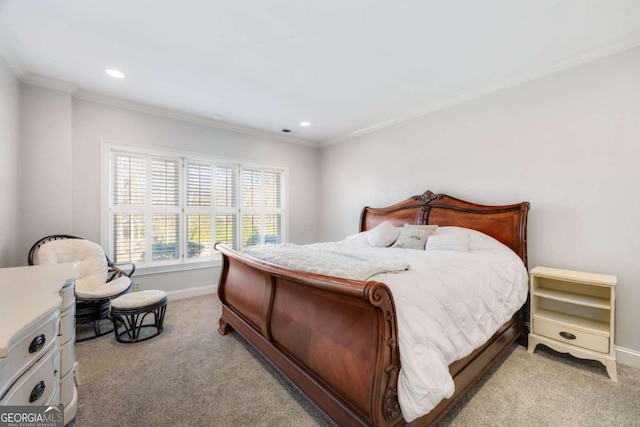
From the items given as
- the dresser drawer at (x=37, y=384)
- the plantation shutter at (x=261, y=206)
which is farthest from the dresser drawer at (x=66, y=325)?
the plantation shutter at (x=261, y=206)

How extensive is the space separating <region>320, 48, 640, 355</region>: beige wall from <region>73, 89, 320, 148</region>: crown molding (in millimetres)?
2461

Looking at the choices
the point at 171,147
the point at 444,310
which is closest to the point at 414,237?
the point at 444,310

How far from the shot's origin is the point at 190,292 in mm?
3967

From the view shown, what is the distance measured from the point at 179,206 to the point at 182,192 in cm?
21

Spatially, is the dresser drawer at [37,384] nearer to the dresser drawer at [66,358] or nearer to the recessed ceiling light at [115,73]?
the dresser drawer at [66,358]

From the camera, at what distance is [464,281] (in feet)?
5.77

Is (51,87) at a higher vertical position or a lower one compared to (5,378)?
higher

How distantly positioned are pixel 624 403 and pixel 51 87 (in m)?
5.72

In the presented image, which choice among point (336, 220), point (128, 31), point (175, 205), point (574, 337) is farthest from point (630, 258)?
point (175, 205)

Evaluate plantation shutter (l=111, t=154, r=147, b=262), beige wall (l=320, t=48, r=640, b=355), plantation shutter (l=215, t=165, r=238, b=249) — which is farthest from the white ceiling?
plantation shutter (l=215, t=165, r=238, b=249)

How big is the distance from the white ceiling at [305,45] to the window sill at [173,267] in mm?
2205

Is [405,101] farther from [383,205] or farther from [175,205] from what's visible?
→ [175,205]

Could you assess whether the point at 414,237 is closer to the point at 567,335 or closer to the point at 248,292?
the point at 567,335

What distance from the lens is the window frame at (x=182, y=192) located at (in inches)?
132
